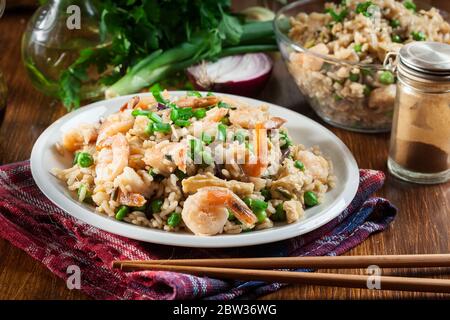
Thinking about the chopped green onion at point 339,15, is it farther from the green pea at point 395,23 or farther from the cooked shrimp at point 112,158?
the cooked shrimp at point 112,158

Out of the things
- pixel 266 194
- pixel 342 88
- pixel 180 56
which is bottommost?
pixel 180 56

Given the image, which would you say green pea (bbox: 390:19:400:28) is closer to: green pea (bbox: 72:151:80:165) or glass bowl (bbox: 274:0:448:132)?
glass bowl (bbox: 274:0:448:132)

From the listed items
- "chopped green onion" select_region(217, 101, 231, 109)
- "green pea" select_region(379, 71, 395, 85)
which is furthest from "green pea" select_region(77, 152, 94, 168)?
"green pea" select_region(379, 71, 395, 85)

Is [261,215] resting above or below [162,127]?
below

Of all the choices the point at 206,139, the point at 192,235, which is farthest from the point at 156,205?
the point at 206,139

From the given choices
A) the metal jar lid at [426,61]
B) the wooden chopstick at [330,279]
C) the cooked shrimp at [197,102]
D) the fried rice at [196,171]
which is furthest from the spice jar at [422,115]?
the wooden chopstick at [330,279]

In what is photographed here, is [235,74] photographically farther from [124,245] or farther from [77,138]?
[124,245]
